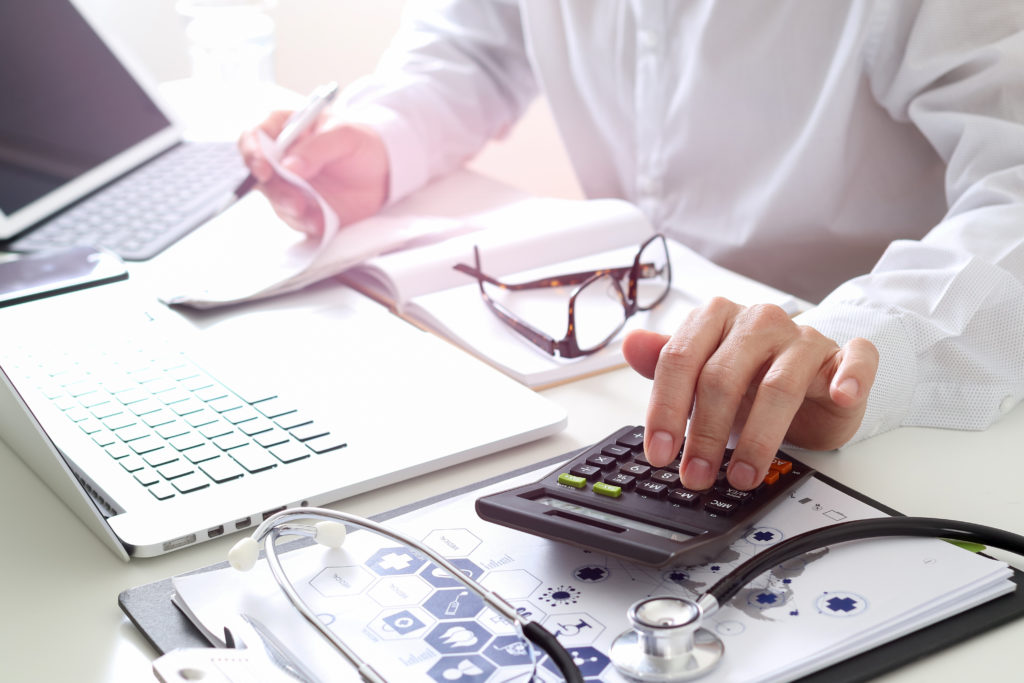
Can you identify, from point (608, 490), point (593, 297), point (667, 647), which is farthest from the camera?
point (593, 297)

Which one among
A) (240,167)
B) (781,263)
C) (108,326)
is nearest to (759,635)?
(108,326)

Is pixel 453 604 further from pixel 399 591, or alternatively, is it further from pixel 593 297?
pixel 593 297

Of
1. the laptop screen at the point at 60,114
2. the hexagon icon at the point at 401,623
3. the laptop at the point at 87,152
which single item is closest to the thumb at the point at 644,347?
the hexagon icon at the point at 401,623

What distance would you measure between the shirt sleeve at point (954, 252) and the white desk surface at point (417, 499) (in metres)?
0.03

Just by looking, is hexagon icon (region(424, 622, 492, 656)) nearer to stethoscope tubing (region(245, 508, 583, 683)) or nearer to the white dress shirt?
stethoscope tubing (region(245, 508, 583, 683))

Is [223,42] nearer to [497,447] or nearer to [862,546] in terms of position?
[497,447]

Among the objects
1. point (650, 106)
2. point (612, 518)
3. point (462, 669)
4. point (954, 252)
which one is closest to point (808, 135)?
point (650, 106)

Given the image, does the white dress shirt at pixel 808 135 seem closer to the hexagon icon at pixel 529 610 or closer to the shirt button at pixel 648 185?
the shirt button at pixel 648 185

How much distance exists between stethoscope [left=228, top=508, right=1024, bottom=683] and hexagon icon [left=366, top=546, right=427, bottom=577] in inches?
0.8

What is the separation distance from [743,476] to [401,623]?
0.61 feet

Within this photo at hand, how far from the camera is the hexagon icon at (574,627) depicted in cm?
42

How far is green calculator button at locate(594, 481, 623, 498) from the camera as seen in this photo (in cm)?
49

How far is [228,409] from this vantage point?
63 cm

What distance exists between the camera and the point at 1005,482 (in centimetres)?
56
